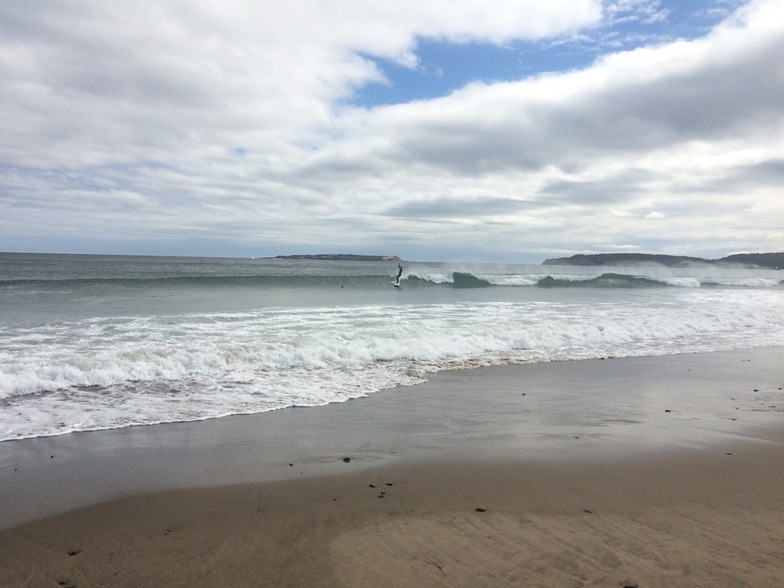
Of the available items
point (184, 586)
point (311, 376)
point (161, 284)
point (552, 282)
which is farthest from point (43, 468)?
point (552, 282)

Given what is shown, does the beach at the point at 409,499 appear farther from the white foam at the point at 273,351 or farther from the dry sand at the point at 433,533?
the white foam at the point at 273,351

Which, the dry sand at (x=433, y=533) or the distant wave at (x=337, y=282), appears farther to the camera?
the distant wave at (x=337, y=282)

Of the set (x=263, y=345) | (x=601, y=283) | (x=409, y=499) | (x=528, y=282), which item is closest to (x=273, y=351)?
(x=263, y=345)

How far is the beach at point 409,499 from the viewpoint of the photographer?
3.12 meters

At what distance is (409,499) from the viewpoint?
4.10 m

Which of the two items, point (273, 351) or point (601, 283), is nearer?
point (273, 351)

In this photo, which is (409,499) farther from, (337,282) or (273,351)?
(337,282)

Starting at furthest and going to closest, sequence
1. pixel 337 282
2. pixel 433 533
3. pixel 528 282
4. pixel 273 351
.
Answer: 1. pixel 528 282
2. pixel 337 282
3. pixel 273 351
4. pixel 433 533

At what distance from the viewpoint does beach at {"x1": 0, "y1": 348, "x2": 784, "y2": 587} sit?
3.12 m

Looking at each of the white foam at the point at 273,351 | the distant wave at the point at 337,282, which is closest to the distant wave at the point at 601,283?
the distant wave at the point at 337,282

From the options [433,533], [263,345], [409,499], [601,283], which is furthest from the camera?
[601,283]

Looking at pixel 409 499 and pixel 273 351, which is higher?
pixel 273 351

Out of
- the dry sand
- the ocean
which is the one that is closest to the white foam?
the ocean

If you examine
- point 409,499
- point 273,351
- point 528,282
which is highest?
point 528,282
